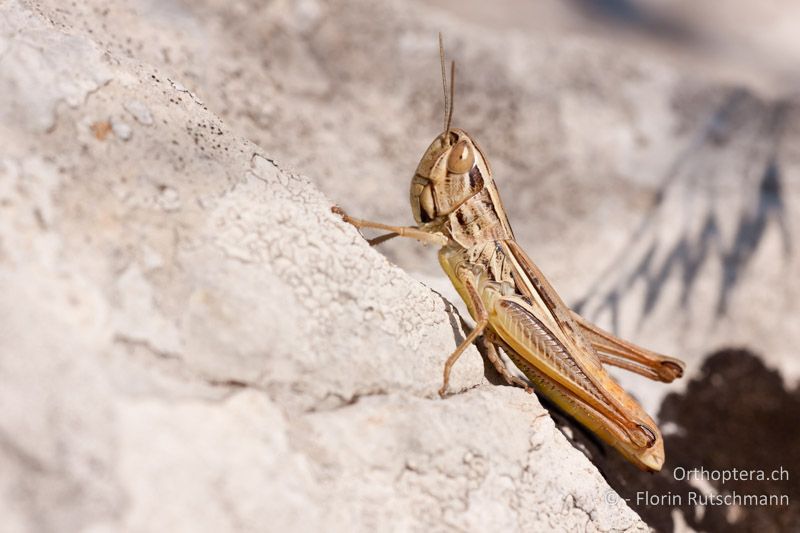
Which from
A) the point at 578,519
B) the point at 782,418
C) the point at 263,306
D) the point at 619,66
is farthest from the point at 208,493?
the point at 619,66

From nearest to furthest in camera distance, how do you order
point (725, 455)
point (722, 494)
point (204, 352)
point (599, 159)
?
point (204, 352)
point (722, 494)
point (725, 455)
point (599, 159)

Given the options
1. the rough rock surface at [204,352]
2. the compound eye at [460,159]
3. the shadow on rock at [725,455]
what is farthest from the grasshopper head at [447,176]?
the shadow on rock at [725,455]

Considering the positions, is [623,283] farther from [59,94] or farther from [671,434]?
[59,94]

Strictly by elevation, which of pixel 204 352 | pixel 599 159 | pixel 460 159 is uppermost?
pixel 599 159

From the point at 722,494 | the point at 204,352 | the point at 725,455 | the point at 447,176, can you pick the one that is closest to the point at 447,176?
the point at 447,176

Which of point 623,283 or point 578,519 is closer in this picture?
point 578,519

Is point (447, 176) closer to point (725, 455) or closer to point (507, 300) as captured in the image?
point (507, 300)

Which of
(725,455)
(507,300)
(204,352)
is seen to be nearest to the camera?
(204,352)
